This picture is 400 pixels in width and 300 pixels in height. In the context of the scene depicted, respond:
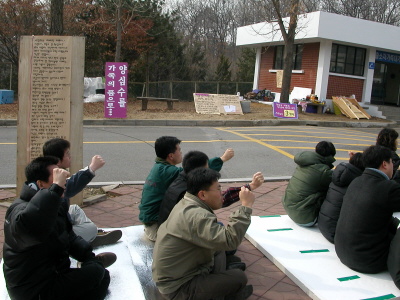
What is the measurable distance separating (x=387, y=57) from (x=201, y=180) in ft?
73.4

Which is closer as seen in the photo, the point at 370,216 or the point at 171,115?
the point at 370,216

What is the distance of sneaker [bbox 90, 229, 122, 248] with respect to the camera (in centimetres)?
411

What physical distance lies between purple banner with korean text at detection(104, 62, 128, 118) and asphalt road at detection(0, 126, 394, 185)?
131 centimetres

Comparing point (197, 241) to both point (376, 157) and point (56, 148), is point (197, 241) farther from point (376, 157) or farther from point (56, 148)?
point (376, 157)

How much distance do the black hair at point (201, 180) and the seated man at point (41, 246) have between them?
0.83 metres

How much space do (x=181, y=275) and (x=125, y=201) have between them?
3.09 meters

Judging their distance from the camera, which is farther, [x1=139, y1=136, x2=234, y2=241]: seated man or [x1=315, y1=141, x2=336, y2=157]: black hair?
[x1=315, y1=141, x2=336, y2=157]: black hair

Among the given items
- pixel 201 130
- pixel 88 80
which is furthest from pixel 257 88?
pixel 201 130

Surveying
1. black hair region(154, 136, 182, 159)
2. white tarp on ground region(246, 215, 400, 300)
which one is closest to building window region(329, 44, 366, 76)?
white tarp on ground region(246, 215, 400, 300)

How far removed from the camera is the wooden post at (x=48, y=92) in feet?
16.7

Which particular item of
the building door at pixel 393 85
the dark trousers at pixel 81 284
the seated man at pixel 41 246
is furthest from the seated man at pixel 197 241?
the building door at pixel 393 85

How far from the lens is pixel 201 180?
2820mm

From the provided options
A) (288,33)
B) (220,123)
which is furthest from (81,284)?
(288,33)

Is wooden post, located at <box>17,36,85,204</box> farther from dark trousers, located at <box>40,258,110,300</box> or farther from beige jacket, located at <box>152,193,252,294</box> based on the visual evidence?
beige jacket, located at <box>152,193,252,294</box>
